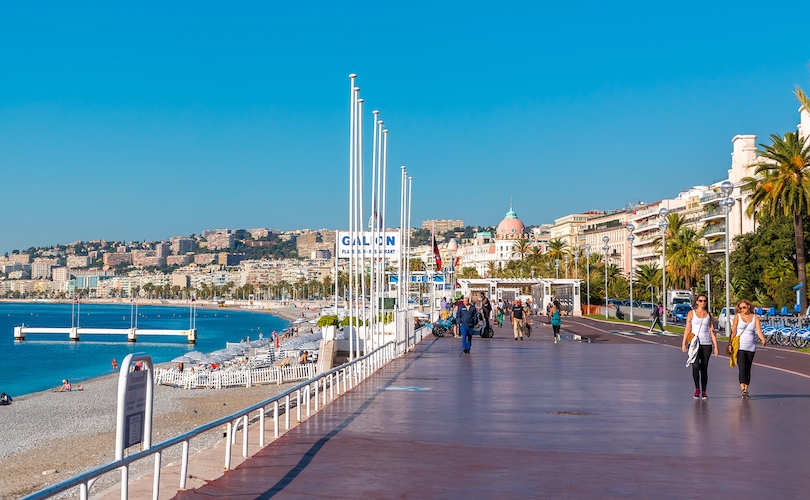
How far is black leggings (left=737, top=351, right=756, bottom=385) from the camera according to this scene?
17.4 metres

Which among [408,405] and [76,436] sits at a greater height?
[408,405]

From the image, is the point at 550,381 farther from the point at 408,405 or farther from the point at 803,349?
the point at 803,349

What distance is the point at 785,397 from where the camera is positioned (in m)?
17.7

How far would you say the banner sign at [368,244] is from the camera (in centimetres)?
2933

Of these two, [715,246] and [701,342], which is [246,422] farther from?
[715,246]

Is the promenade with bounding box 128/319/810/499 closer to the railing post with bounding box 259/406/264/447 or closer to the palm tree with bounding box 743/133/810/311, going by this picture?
the railing post with bounding box 259/406/264/447

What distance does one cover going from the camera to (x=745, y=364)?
17500 mm

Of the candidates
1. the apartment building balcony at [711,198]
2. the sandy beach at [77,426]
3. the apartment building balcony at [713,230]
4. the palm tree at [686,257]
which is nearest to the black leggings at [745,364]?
the sandy beach at [77,426]

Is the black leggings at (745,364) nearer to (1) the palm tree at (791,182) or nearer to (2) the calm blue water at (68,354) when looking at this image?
(1) the palm tree at (791,182)

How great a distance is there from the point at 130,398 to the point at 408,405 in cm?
858

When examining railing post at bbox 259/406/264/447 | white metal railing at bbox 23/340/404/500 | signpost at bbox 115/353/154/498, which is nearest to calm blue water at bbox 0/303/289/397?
white metal railing at bbox 23/340/404/500

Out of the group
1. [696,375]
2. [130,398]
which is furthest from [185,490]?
[696,375]

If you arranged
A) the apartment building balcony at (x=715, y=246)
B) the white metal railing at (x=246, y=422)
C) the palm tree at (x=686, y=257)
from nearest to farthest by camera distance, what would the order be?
the white metal railing at (x=246, y=422)
the palm tree at (x=686, y=257)
the apartment building balcony at (x=715, y=246)

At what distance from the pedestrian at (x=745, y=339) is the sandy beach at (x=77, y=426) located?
10821 mm
